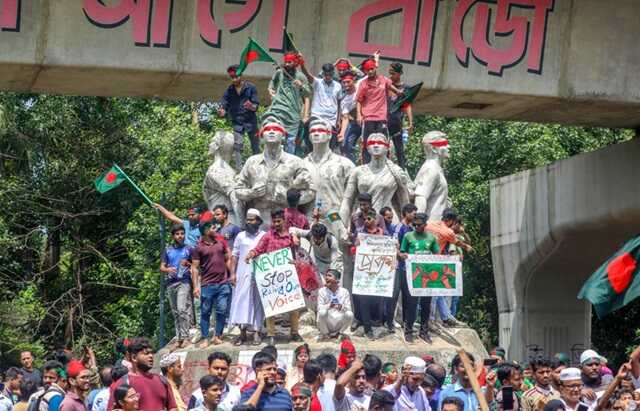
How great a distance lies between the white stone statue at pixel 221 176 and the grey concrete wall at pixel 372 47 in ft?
8.52

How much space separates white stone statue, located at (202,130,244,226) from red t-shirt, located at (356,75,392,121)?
176 centimetres

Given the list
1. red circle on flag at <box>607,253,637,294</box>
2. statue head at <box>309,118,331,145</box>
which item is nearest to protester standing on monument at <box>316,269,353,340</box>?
statue head at <box>309,118,331,145</box>

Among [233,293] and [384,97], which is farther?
[384,97]

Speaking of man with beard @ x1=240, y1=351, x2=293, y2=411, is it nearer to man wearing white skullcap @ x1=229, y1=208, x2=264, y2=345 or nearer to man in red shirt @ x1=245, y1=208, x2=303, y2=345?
man in red shirt @ x1=245, y1=208, x2=303, y2=345

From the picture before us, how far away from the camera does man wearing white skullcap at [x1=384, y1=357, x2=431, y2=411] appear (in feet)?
45.4

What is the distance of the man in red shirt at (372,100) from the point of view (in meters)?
20.9

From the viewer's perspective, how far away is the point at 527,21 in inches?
993

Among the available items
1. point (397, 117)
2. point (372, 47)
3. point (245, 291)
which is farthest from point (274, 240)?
point (372, 47)

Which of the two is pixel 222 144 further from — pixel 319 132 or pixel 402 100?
pixel 402 100

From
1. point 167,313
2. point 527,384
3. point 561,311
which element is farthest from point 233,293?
point 167,313

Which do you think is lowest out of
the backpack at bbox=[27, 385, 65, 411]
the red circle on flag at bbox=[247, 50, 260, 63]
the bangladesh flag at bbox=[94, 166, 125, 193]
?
the backpack at bbox=[27, 385, 65, 411]

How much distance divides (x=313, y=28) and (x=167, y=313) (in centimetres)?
1090

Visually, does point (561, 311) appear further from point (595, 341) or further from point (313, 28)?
point (313, 28)

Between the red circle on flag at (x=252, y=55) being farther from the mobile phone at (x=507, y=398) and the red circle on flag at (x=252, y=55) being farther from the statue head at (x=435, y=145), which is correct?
the mobile phone at (x=507, y=398)
